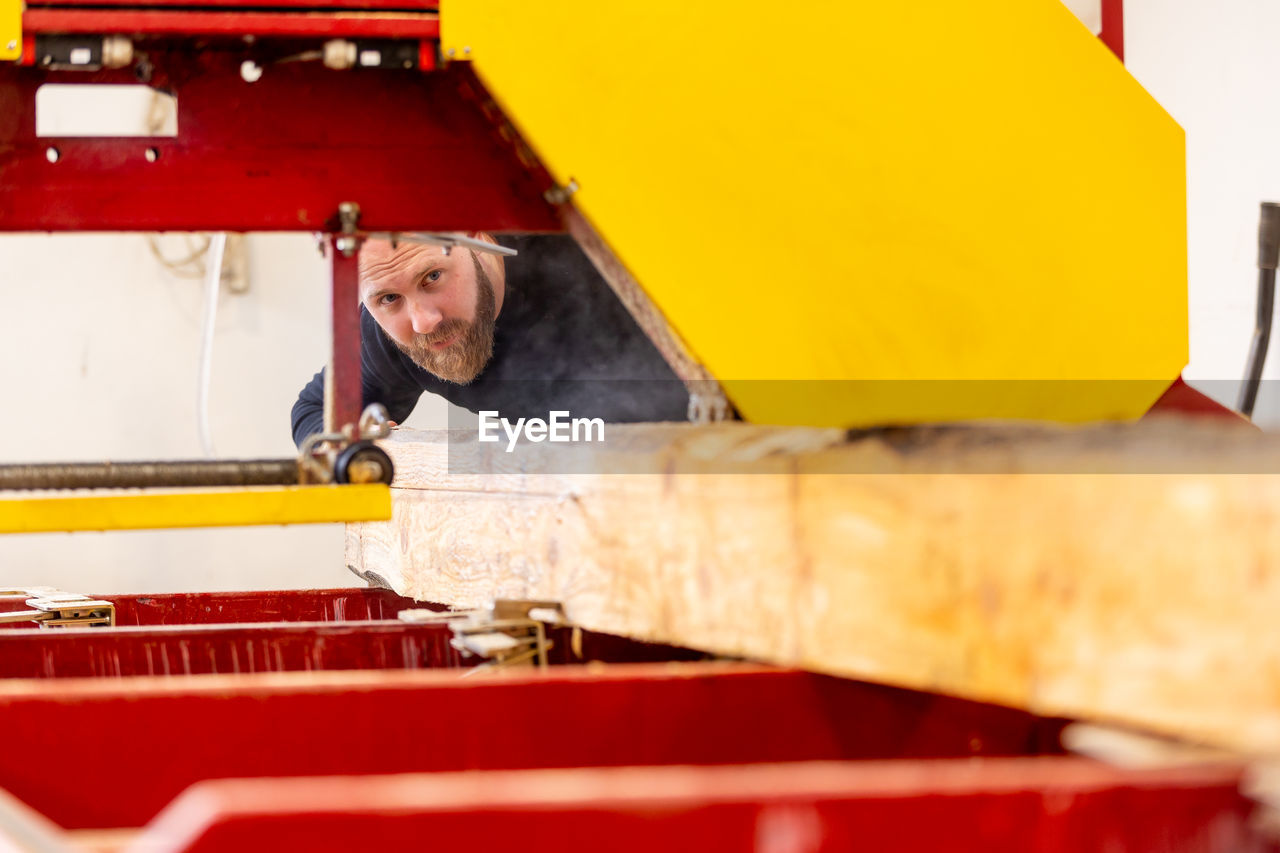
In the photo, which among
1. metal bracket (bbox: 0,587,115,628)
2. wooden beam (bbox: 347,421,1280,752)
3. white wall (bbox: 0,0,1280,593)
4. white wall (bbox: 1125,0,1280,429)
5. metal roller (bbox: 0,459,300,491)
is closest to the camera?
wooden beam (bbox: 347,421,1280,752)

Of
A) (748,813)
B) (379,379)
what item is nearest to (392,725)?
(748,813)

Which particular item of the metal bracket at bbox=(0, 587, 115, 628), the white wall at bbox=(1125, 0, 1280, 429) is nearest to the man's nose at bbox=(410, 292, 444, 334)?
the metal bracket at bbox=(0, 587, 115, 628)

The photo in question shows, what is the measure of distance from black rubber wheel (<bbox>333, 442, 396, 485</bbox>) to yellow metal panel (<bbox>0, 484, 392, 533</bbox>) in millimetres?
12

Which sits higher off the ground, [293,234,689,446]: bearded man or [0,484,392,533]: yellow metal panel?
[293,234,689,446]: bearded man

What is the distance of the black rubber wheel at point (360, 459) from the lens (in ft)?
3.34

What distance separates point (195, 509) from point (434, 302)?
1459 mm

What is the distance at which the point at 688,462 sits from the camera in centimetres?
106

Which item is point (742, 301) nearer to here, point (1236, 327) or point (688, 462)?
point (688, 462)

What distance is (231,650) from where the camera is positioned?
1272 mm

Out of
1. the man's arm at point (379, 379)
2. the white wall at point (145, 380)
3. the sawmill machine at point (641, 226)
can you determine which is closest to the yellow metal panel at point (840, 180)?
the sawmill machine at point (641, 226)

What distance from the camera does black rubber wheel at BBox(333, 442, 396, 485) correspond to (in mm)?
1019

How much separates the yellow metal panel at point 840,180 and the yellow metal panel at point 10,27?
1.20ft

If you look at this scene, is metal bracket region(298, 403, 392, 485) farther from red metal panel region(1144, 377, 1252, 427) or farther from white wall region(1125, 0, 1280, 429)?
white wall region(1125, 0, 1280, 429)

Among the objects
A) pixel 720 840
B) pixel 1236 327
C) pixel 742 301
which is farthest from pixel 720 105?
pixel 1236 327
